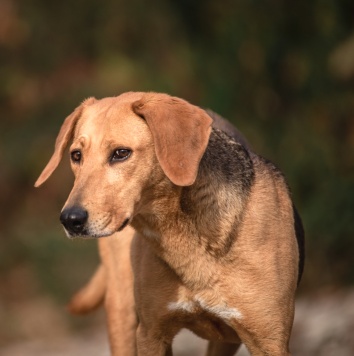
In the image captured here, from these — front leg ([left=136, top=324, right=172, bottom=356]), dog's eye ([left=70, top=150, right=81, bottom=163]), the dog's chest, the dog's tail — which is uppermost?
dog's eye ([left=70, top=150, right=81, bottom=163])

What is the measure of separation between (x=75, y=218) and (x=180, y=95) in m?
9.54

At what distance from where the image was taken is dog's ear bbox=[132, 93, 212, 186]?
17.8 feet

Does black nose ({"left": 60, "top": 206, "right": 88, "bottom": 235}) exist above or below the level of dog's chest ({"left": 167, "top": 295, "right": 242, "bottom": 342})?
above

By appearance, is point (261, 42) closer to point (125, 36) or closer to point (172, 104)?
point (125, 36)

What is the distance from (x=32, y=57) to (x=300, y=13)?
729cm

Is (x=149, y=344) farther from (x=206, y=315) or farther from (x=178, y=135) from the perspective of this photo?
(x=178, y=135)

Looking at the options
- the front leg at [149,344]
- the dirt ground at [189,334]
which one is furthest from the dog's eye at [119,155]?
the dirt ground at [189,334]

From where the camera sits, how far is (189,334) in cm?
1074

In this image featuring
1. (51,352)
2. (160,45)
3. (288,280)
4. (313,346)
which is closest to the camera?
(288,280)

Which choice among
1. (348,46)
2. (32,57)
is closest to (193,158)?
(348,46)

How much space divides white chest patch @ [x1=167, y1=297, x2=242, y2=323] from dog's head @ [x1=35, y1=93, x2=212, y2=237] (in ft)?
2.30

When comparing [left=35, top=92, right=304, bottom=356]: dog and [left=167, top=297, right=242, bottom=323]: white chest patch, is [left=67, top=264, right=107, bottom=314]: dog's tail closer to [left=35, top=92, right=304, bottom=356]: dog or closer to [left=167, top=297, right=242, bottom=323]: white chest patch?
[left=35, top=92, right=304, bottom=356]: dog


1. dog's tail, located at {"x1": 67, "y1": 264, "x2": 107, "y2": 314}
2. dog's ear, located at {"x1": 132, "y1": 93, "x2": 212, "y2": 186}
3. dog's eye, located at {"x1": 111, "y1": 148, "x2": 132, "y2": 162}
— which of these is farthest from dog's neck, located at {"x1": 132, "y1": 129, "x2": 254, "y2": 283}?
dog's tail, located at {"x1": 67, "y1": 264, "x2": 107, "y2": 314}

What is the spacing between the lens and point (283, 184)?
20.9 ft
